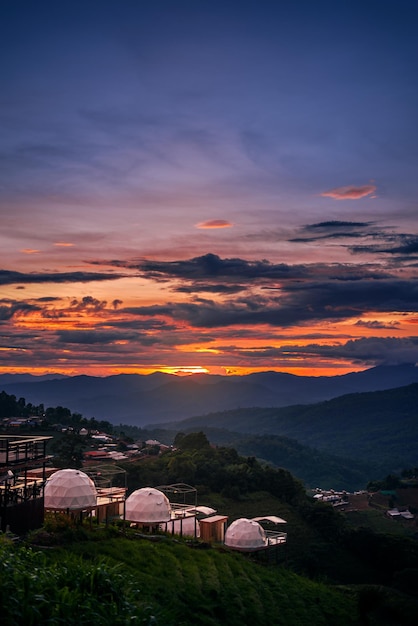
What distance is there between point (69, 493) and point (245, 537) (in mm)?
11130

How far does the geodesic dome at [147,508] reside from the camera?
3538 cm

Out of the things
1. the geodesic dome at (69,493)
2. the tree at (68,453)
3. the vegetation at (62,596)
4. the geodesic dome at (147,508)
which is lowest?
the tree at (68,453)

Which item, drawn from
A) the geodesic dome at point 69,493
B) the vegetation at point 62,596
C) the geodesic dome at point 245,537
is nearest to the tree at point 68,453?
the geodesic dome at point 245,537

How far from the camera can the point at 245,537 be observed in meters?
37.5

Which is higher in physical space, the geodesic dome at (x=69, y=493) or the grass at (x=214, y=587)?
the geodesic dome at (x=69, y=493)

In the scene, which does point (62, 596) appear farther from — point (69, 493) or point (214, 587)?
point (69, 493)

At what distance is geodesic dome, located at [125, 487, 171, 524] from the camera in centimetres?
3538

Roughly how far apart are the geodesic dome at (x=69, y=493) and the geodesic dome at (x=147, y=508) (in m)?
4.06

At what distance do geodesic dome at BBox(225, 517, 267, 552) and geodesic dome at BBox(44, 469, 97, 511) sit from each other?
30.7ft

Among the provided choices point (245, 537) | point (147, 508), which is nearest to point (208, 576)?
point (147, 508)

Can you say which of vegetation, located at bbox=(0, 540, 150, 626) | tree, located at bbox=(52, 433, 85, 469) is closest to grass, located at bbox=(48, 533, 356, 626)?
vegetation, located at bbox=(0, 540, 150, 626)

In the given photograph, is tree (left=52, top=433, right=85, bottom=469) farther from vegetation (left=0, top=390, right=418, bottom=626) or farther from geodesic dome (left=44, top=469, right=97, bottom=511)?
A: geodesic dome (left=44, top=469, right=97, bottom=511)

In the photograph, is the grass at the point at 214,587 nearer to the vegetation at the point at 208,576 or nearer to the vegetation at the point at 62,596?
the vegetation at the point at 208,576

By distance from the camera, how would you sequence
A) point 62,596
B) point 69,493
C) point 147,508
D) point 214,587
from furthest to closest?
point 147,508
point 69,493
point 214,587
point 62,596
